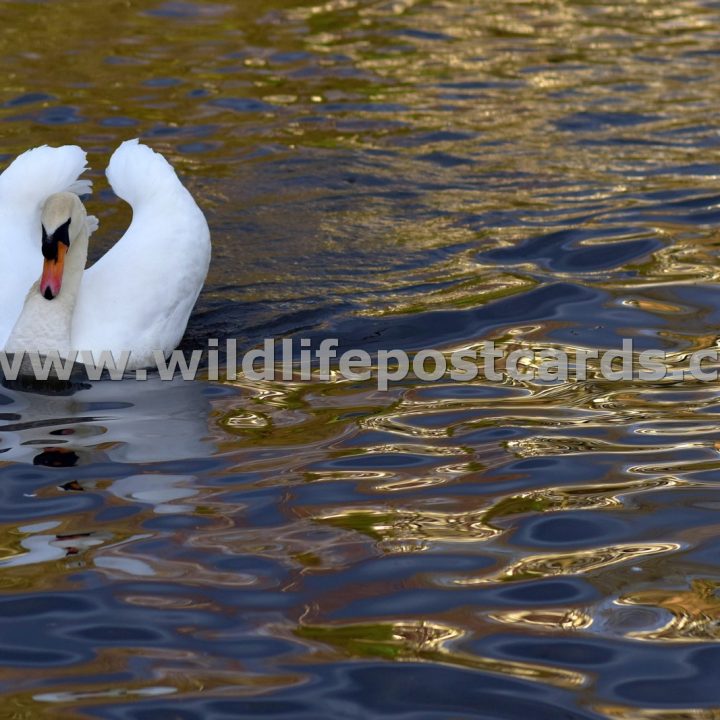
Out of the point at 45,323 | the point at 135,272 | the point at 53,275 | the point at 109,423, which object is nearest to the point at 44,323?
the point at 45,323

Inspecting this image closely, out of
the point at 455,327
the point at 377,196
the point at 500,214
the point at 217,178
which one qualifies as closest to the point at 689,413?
the point at 455,327

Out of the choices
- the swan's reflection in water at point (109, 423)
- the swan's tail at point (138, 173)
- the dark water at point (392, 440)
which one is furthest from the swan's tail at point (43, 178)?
the swan's reflection in water at point (109, 423)

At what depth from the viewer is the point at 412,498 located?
5707 mm

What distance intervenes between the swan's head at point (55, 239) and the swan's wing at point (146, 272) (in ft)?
1.02

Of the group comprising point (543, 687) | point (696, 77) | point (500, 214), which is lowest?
point (543, 687)

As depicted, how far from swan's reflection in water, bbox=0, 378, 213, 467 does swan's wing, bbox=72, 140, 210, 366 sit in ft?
0.92

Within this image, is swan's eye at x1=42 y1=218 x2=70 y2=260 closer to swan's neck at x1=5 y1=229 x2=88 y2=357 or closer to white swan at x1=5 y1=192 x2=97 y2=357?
white swan at x1=5 y1=192 x2=97 y2=357

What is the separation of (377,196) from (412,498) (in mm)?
4614

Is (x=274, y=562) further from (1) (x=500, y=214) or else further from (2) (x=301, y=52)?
(2) (x=301, y=52)

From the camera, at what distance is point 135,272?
24.6 feet

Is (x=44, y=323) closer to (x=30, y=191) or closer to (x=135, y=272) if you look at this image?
(x=135, y=272)

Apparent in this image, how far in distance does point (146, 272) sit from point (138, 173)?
2.56 feet

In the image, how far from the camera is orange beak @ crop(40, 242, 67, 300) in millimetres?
7008

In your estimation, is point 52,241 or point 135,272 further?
Result: point 135,272
